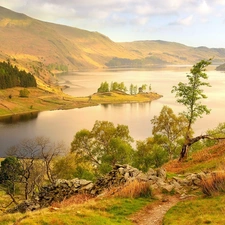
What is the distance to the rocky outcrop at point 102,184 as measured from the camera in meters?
16.9

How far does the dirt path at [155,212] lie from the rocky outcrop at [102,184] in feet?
6.15

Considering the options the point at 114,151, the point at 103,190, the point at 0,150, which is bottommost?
the point at 0,150

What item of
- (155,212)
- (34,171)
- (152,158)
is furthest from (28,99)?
(155,212)

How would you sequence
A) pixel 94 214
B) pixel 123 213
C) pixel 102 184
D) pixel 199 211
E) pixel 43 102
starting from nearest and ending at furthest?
pixel 199 211, pixel 94 214, pixel 123 213, pixel 102 184, pixel 43 102

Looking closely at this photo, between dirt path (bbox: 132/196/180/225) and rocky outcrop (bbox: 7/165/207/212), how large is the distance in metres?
1.88

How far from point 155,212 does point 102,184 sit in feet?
20.8

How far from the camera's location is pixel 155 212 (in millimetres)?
13273

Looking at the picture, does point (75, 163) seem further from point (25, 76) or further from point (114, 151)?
point (25, 76)

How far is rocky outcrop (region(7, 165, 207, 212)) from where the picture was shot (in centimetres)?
1691

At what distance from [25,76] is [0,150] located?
375 ft

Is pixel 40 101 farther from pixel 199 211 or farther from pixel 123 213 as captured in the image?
pixel 199 211

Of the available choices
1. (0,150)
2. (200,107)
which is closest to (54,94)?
(0,150)

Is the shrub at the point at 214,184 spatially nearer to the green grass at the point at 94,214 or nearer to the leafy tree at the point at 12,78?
the green grass at the point at 94,214

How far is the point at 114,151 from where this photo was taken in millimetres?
47500
